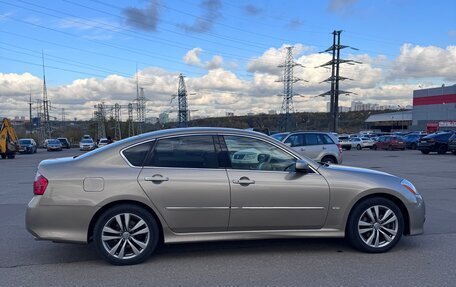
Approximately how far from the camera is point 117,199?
208 inches

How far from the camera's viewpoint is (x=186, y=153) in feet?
18.4

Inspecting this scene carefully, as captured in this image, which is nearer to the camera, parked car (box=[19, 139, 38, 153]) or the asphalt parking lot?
the asphalt parking lot

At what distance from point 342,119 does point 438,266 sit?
15989 cm

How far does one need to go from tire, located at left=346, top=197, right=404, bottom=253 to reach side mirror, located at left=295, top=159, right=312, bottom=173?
791mm

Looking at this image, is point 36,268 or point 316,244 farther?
point 316,244

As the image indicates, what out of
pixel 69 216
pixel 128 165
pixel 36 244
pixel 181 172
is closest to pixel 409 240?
pixel 181 172

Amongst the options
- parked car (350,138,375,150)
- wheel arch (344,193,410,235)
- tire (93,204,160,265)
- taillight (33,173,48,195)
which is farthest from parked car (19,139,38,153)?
wheel arch (344,193,410,235)

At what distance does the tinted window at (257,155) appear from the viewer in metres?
5.65

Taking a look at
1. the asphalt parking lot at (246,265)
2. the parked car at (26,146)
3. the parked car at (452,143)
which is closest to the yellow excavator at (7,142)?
the parked car at (26,146)

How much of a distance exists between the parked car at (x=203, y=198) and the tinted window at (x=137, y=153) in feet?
0.04

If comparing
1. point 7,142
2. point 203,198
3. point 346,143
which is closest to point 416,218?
point 203,198

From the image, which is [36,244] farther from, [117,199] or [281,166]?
[281,166]

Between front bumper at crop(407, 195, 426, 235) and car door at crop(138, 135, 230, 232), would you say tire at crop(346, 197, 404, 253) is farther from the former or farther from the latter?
car door at crop(138, 135, 230, 232)

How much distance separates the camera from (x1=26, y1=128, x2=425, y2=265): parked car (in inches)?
208
